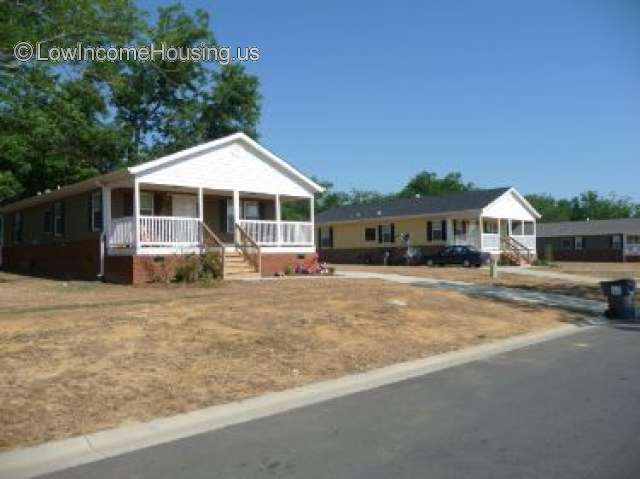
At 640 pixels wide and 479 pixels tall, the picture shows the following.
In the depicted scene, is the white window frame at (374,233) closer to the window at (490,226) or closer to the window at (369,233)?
the window at (369,233)

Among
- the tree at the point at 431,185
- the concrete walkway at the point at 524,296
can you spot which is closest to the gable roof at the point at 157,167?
the concrete walkway at the point at 524,296

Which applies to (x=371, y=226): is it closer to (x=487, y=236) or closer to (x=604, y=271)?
(x=487, y=236)

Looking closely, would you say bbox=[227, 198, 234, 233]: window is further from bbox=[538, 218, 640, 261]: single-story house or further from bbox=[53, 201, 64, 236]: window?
bbox=[538, 218, 640, 261]: single-story house

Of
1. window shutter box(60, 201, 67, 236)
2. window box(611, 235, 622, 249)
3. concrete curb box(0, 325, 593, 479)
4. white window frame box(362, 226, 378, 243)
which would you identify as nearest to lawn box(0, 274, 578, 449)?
concrete curb box(0, 325, 593, 479)

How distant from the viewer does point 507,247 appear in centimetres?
4725

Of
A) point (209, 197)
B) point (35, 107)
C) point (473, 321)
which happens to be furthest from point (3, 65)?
point (473, 321)

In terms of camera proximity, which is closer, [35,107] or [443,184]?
[35,107]

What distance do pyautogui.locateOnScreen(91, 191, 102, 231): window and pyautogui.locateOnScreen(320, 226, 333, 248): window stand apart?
2931 centimetres

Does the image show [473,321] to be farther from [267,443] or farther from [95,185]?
[95,185]

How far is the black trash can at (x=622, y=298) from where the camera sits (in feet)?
60.9

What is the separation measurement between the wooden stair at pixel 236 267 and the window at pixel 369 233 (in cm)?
2653

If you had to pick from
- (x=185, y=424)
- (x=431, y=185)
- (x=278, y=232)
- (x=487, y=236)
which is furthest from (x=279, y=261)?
(x=431, y=185)

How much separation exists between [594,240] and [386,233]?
1027 inches

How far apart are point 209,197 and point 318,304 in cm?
1445
